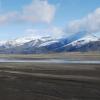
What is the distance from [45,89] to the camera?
27578 mm

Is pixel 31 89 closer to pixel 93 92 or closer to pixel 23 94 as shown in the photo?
pixel 23 94

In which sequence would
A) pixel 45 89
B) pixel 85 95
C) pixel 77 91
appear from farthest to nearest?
1. pixel 45 89
2. pixel 77 91
3. pixel 85 95

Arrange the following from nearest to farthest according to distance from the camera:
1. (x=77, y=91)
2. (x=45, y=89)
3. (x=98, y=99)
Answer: (x=98, y=99) → (x=77, y=91) → (x=45, y=89)

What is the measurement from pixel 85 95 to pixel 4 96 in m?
6.20

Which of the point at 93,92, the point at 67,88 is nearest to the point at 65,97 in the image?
the point at 93,92

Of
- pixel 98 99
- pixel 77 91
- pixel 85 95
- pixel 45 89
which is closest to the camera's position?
pixel 98 99

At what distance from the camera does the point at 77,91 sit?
84.2ft

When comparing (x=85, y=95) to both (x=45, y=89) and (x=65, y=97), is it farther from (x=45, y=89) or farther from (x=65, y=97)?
(x=45, y=89)

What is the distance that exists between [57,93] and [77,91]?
5.79 feet

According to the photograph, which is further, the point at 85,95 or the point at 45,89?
the point at 45,89

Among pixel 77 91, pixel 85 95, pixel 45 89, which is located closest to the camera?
pixel 85 95

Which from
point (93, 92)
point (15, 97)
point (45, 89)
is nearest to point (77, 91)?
point (93, 92)

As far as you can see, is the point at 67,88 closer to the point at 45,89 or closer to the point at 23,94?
the point at 45,89

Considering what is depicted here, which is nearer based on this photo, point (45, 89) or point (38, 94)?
point (38, 94)
